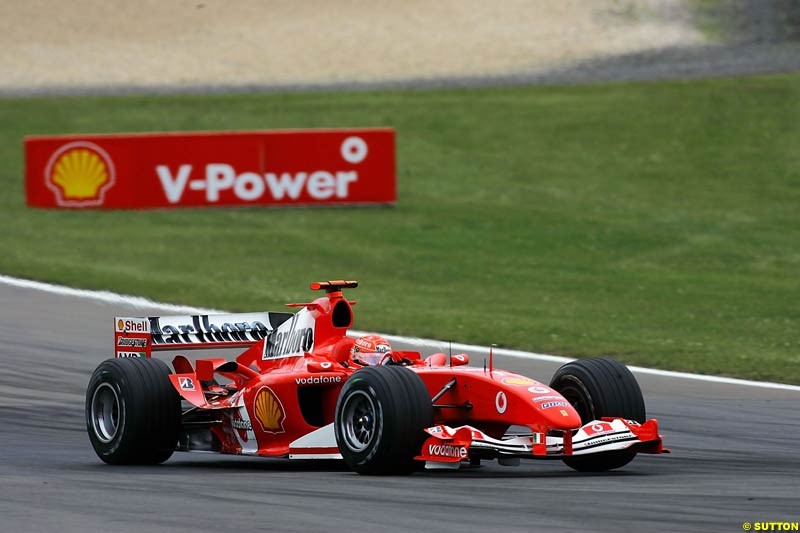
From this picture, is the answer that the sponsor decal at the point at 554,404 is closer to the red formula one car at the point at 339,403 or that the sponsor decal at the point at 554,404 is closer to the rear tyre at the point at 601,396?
the red formula one car at the point at 339,403

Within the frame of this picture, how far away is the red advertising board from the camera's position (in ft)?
91.8

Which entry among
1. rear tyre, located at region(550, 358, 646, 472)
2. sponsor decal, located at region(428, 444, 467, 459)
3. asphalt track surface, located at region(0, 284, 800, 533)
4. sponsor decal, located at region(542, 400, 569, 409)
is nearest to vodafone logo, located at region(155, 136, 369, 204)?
asphalt track surface, located at region(0, 284, 800, 533)

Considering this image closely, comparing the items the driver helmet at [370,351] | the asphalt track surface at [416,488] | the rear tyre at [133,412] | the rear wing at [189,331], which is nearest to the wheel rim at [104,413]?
the rear tyre at [133,412]

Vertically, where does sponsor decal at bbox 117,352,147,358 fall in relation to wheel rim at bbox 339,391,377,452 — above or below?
above

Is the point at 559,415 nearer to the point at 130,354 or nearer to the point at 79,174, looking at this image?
the point at 130,354

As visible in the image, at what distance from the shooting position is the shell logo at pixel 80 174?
27.8 meters

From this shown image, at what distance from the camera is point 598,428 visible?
9312 millimetres

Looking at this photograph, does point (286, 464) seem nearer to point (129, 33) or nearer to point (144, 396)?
point (144, 396)

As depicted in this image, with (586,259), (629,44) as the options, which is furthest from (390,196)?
(629,44)

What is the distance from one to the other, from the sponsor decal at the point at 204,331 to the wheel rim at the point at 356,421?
2.49 metres

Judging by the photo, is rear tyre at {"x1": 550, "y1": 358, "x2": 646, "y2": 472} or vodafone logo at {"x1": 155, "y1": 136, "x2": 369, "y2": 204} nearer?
rear tyre at {"x1": 550, "y1": 358, "x2": 646, "y2": 472}

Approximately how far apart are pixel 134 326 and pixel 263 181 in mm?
17635

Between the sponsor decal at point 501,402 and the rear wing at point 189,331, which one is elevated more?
the rear wing at point 189,331

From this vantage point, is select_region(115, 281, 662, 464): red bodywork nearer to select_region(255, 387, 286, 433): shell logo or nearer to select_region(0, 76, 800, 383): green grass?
select_region(255, 387, 286, 433): shell logo
